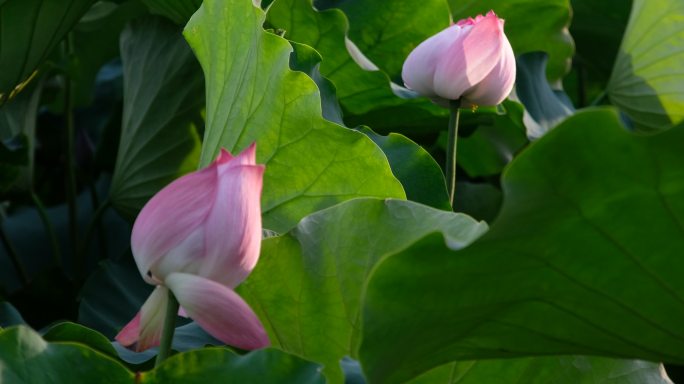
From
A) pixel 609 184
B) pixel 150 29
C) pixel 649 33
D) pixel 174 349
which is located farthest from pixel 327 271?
pixel 649 33

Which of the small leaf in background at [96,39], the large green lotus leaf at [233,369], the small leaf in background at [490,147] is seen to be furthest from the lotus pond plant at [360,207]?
the small leaf in background at [96,39]

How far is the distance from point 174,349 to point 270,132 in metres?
0.20

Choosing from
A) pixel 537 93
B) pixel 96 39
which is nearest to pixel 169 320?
pixel 537 93

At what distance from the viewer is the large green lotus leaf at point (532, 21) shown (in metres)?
1.59

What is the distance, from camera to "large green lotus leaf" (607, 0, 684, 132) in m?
1.58

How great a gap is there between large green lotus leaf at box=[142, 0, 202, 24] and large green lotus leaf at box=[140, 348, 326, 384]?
66cm

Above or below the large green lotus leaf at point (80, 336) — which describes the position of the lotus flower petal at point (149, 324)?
above

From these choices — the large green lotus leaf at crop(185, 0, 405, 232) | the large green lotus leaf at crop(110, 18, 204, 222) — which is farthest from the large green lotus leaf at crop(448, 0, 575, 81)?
the large green lotus leaf at crop(185, 0, 405, 232)

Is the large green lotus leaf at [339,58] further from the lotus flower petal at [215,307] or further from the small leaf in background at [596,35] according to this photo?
the small leaf in background at [596,35]

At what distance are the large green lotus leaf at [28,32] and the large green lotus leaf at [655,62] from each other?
0.77 meters

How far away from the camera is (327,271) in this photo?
0.81 metres

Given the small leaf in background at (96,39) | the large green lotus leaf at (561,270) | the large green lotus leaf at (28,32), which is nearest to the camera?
the large green lotus leaf at (561,270)

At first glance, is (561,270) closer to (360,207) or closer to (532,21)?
(360,207)

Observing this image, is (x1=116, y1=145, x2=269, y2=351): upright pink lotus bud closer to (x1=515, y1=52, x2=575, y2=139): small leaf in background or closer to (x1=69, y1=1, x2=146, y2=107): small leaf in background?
(x1=515, y1=52, x2=575, y2=139): small leaf in background
